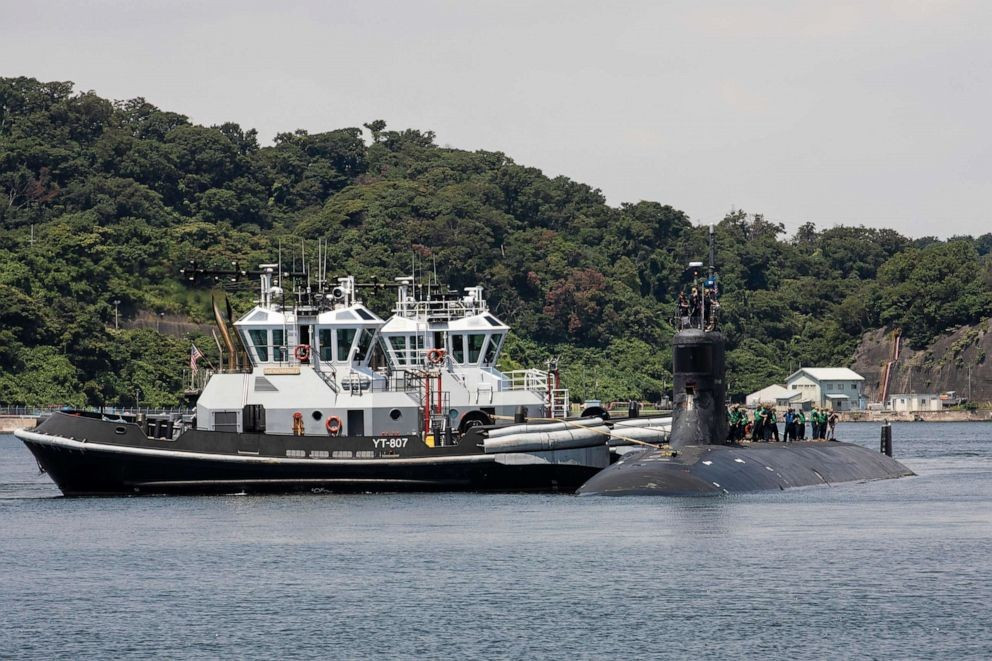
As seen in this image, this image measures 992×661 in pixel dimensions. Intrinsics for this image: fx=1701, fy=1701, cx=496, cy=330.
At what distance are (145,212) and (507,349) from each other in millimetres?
49330

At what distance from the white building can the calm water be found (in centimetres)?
13525

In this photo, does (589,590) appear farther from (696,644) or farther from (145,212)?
(145,212)

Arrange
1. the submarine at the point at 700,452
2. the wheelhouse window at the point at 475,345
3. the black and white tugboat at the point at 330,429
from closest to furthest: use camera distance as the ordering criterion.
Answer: the submarine at the point at 700,452
the black and white tugboat at the point at 330,429
the wheelhouse window at the point at 475,345

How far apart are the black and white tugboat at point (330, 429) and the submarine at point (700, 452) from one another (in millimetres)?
3545

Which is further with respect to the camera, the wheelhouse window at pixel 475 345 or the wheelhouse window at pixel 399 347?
the wheelhouse window at pixel 399 347

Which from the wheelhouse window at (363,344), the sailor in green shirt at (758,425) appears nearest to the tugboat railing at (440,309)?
the wheelhouse window at (363,344)

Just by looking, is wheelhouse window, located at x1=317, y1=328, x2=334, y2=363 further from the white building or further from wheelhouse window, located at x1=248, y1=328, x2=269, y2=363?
the white building

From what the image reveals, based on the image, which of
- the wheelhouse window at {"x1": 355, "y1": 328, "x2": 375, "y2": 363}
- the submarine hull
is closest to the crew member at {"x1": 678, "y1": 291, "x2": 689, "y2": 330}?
the submarine hull

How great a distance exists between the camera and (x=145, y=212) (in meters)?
188

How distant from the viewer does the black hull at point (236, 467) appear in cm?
5825

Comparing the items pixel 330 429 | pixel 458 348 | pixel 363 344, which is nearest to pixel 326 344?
pixel 363 344

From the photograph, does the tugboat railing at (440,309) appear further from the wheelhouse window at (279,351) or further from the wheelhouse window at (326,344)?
the wheelhouse window at (279,351)

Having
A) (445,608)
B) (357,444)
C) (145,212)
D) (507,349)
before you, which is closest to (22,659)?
(445,608)

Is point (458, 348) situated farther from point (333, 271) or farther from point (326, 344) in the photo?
point (333, 271)
